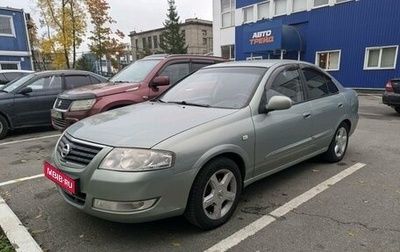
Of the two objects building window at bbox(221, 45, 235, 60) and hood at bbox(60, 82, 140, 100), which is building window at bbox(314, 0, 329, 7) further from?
hood at bbox(60, 82, 140, 100)

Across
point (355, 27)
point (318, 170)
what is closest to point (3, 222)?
point (318, 170)

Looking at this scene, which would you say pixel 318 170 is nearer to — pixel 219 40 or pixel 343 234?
pixel 343 234

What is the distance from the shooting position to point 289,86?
416 centimetres

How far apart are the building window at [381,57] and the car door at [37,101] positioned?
50.9 feet

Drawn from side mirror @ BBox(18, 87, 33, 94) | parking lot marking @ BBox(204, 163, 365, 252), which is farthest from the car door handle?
side mirror @ BBox(18, 87, 33, 94)

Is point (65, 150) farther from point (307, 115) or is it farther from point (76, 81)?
point (76, 81)

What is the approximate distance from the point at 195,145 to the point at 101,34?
3056 centimetres

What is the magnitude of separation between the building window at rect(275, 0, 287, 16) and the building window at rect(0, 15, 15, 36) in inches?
732

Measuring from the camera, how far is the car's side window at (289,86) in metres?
3.88

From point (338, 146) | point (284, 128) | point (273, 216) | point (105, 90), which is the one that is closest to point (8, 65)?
point (105, 90)

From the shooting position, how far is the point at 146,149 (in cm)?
266

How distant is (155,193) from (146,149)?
37 centimetres

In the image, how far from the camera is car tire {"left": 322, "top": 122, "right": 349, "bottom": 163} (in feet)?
16.2

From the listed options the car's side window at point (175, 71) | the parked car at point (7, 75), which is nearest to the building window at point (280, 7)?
the car's side window at point (175, 71)
